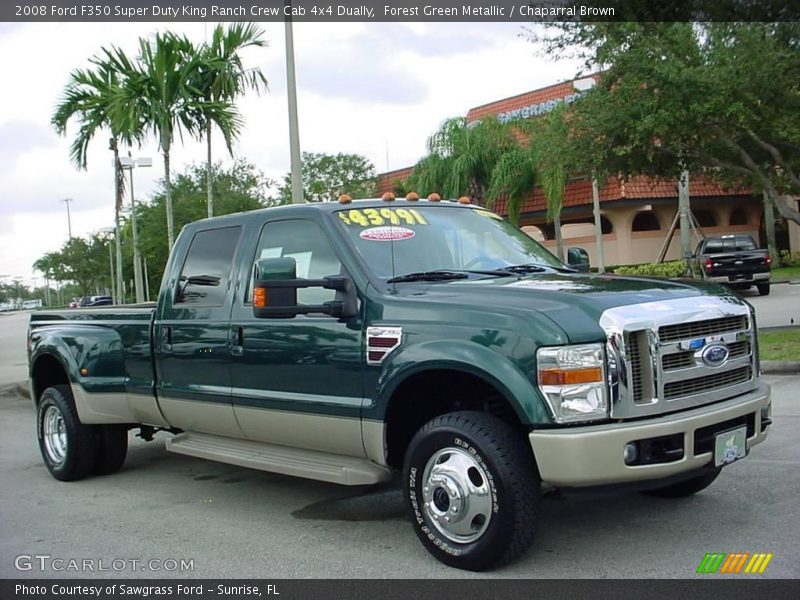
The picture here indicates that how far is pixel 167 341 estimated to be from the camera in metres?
6.14

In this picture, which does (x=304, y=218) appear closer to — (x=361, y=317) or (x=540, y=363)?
(x=361, y=317)

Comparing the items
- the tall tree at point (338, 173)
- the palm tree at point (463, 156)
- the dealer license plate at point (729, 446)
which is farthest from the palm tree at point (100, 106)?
the tall tree at point (338, 173)

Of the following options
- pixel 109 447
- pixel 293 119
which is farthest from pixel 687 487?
pixel 293 119

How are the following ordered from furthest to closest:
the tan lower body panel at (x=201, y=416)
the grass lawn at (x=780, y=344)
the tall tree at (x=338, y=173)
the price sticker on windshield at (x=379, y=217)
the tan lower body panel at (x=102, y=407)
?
1. the tall tree at (x=338, y=173)
2. the grass lawn at (x=780, y=344)
3. the tan lower body panel at (x=102, y=407)
4. the tan lower body panel at (x=201, y=416)
5. the price sticker on windshield at (x=379, y=217)

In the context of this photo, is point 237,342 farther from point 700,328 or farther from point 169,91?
point 169,91

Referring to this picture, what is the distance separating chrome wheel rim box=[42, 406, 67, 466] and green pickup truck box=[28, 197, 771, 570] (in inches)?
26.6

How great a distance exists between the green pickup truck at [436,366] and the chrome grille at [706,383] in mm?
12

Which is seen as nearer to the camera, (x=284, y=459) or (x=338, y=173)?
(x=284, y=459)

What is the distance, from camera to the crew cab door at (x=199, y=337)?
18.8 ft

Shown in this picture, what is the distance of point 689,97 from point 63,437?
9509mm

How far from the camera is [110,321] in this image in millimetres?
6730

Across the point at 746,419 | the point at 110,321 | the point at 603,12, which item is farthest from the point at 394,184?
the point at 746,419

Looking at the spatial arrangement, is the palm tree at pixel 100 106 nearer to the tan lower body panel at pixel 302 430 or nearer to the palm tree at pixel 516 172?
the tan lower body panel at pixel 302 430

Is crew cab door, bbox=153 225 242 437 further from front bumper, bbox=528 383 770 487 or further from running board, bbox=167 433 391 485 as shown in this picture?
front bumper, bbox=528 383 770 487
